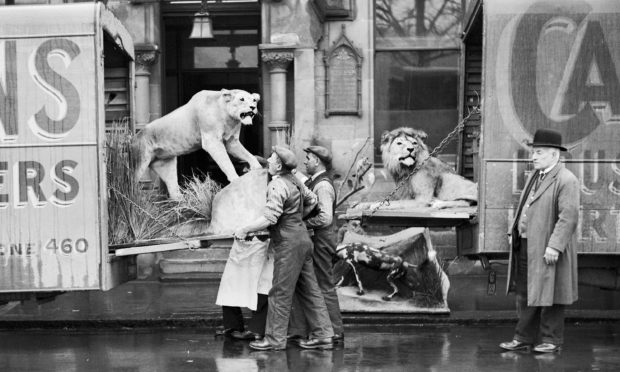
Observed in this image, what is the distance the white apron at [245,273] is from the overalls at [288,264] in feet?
1.20

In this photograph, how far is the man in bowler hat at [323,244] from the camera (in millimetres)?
9406

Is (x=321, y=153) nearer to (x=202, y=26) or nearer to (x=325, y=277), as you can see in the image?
(x=325, y=277)

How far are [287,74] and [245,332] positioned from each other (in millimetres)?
5481

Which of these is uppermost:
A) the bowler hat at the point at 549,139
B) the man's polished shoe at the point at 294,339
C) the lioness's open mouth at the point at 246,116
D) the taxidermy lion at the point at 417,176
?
the lioness's open mouth at the point at 246,116

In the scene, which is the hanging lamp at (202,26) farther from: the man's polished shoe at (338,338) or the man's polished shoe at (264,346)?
the man's polished shoe at (264,346)

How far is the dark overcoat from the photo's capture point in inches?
335

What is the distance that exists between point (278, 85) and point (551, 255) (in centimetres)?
649

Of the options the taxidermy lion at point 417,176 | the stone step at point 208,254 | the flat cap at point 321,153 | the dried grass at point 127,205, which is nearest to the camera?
the dried grass at point 127,205

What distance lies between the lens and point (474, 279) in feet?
44.5

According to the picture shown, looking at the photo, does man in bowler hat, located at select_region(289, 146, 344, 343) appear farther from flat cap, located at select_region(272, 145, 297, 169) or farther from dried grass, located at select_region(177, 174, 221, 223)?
dried grass, located at select_region(177, 174, 221, 223)

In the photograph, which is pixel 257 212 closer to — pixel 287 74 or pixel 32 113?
pixel 32 113

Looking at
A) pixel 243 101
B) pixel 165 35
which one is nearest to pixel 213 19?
pixel 165 35

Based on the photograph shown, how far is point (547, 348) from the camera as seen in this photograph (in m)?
8.72

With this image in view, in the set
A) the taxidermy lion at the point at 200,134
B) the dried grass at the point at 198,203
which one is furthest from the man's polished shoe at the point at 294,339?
the taxidermy lion at the point at 200,134
